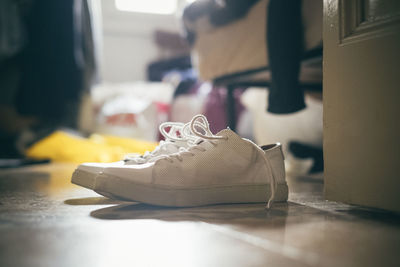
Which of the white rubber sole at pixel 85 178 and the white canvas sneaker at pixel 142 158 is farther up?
the white canvas sneaker at pixel 142 158

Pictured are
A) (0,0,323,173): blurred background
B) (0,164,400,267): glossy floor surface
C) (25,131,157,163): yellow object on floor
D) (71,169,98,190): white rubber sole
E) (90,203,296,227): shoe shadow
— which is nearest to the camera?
(0,164,400,267): glossy floor surface

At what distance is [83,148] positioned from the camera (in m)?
2.14

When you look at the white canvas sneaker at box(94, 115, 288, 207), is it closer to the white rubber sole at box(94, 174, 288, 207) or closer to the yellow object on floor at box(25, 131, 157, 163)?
the white rubber sole at box(94, 174, 288, 207)

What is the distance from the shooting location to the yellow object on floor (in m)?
2.07

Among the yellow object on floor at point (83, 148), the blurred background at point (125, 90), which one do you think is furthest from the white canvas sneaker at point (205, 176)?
the yellow object on floor at point (83, 148)

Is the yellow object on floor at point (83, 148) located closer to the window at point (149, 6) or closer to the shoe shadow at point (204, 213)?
the shoe shadow at point (204, 213)

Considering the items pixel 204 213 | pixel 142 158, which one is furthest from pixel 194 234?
pixel 142 158

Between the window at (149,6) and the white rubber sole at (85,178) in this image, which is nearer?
the white rubber sole at (85,178)

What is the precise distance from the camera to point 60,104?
258cm

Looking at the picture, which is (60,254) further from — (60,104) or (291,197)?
(60,104)

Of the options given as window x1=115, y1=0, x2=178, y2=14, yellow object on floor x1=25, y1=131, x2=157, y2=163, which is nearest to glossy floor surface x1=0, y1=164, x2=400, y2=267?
yellow object on floor x1=25, y1=131, x2=157, y2=163

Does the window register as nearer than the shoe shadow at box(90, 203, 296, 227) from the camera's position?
No

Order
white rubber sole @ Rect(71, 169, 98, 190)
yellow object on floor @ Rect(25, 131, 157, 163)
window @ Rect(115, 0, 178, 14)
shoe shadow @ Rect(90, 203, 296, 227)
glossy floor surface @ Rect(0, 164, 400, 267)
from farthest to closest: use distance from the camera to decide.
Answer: window @ Rect(115, 0, 178, 14) < yellow object on floor @ Rect(25, 131, 157, 163) < white rubber sole @ Rect(71, 169, 98, 190) < shoe shadow @ Rect(90, 203, 296, 227) < glossy floor surface @ Rect(0, 164, 400, 267)

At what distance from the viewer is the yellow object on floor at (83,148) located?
2.07 meters
